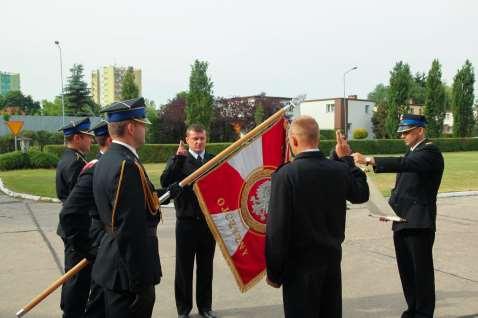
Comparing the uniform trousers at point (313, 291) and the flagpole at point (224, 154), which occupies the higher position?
the flagpole at point (224, 154)

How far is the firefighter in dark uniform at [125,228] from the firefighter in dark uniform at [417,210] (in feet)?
7.96

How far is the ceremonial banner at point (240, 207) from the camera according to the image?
14.6 ft

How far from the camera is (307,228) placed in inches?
120

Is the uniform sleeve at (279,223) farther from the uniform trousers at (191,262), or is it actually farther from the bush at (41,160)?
the bush at (41,160)

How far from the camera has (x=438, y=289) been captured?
591 centimetres

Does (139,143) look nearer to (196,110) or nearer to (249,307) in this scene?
(249,307)

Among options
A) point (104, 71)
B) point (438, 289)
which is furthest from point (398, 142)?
point (104, 71)

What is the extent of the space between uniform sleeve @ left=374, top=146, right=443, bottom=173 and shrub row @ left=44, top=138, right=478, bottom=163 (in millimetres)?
28996


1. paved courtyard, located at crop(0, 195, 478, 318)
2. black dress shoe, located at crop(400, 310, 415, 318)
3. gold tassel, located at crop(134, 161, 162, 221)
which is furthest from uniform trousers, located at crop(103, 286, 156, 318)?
black dress shoe, located at crop(400, 310, 415, 318)

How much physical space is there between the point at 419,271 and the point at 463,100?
65197 millimetres

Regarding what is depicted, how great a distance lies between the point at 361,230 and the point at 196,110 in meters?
43.1

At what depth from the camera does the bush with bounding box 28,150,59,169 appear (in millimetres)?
26141

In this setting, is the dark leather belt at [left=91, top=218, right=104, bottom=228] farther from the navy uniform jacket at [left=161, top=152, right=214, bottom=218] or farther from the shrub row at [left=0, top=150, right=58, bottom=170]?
the shrub row at [left=0, top=150, right=58, bottom=170]

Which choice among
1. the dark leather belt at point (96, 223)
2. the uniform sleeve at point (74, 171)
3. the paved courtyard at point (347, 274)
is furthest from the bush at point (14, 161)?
the dark leather belt at point (96, 223)
